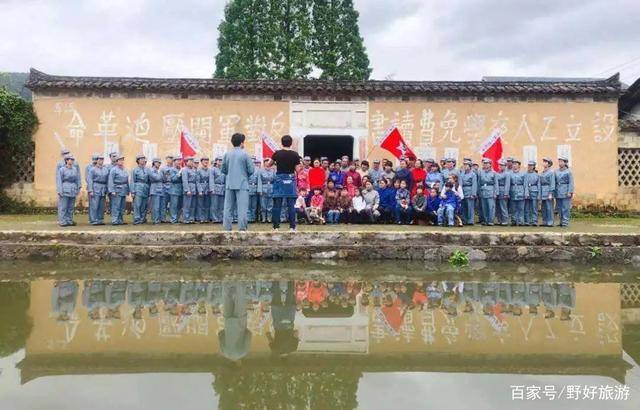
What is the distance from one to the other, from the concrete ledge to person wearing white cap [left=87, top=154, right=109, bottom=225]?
9.36 ft

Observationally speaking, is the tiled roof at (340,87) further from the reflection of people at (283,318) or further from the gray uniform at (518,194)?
the reflection of people at (283,318)

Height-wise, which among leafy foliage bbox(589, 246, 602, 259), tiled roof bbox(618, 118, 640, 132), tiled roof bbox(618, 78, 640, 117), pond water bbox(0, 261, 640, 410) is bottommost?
pond water bbox(0, 261, 640, 410)

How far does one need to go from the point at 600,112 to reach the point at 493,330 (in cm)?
1128

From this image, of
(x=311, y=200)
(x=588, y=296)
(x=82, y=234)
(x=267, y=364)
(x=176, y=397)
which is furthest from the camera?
(x=311, y=200)

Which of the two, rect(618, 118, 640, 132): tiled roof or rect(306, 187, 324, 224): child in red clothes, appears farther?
rect(618, 118, 640, 132): tiled roof

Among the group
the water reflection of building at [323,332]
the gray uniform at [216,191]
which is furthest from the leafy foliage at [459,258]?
the gray uniform at [216,191]

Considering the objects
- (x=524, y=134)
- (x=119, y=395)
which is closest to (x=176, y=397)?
(x=119, y=395)

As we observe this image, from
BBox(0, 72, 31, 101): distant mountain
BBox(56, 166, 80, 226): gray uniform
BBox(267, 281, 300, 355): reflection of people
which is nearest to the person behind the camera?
BBox(267, 281, 300, 355): reflection of people

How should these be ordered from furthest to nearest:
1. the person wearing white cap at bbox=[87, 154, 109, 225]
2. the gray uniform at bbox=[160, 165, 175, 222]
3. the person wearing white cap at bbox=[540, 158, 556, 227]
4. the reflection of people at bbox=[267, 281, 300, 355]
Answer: the person wearing white cap at bbox=[540, 158, 556, 227] < the gray uniform at bbox=[160, 165, 175, 222] < the person wearing white cap at bbox=[87, 154, 109, 225] < the reflection of people at bbox=[267, 281, 300, 355]

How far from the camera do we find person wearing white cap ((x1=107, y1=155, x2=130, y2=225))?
394 inches

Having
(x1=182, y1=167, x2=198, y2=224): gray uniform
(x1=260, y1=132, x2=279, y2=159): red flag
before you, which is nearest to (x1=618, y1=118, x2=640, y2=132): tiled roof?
(x1=260, y1=132, x2=279, y2=159): red flag

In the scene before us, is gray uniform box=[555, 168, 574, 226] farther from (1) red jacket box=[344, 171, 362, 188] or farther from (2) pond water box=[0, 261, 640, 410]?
(2) pond water box=[0, 261, 640, 410]

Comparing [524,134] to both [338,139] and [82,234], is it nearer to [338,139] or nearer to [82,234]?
[338,139]

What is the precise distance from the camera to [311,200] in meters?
10.3
